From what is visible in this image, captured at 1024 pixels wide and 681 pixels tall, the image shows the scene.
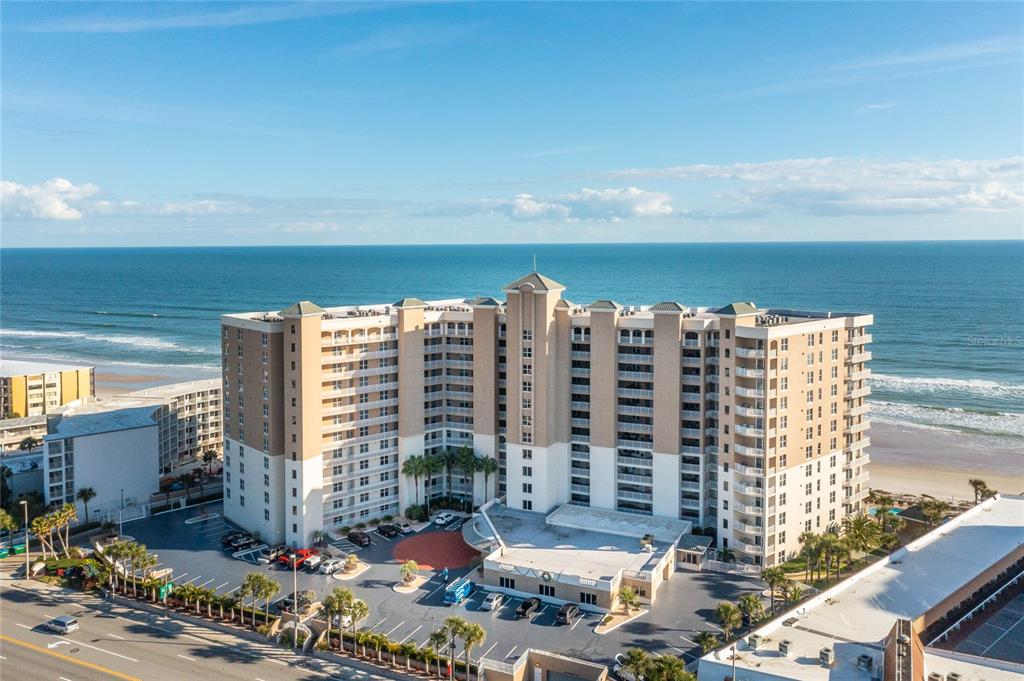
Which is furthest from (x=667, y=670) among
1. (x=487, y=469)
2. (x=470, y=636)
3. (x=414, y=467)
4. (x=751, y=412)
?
(x=414, y=467)

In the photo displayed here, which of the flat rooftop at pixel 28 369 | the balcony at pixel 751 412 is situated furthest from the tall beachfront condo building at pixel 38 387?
the balcony at pixel 751 412

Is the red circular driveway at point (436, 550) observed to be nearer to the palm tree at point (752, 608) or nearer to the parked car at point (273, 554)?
the parked car at point (273, 554)

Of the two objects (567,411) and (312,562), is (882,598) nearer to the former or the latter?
(567,411)

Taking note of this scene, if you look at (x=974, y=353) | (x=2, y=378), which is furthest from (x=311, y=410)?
(x=974, y=353)

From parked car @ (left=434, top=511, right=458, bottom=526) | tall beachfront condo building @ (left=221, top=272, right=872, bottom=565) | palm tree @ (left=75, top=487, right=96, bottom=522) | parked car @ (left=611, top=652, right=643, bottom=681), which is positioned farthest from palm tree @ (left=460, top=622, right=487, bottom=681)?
palm tree @ (left=75, top=487, right=96, bottom=522)

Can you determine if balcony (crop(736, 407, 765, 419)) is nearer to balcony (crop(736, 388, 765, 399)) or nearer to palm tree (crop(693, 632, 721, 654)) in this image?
balcony (crop(736, 388, 765, 399))
